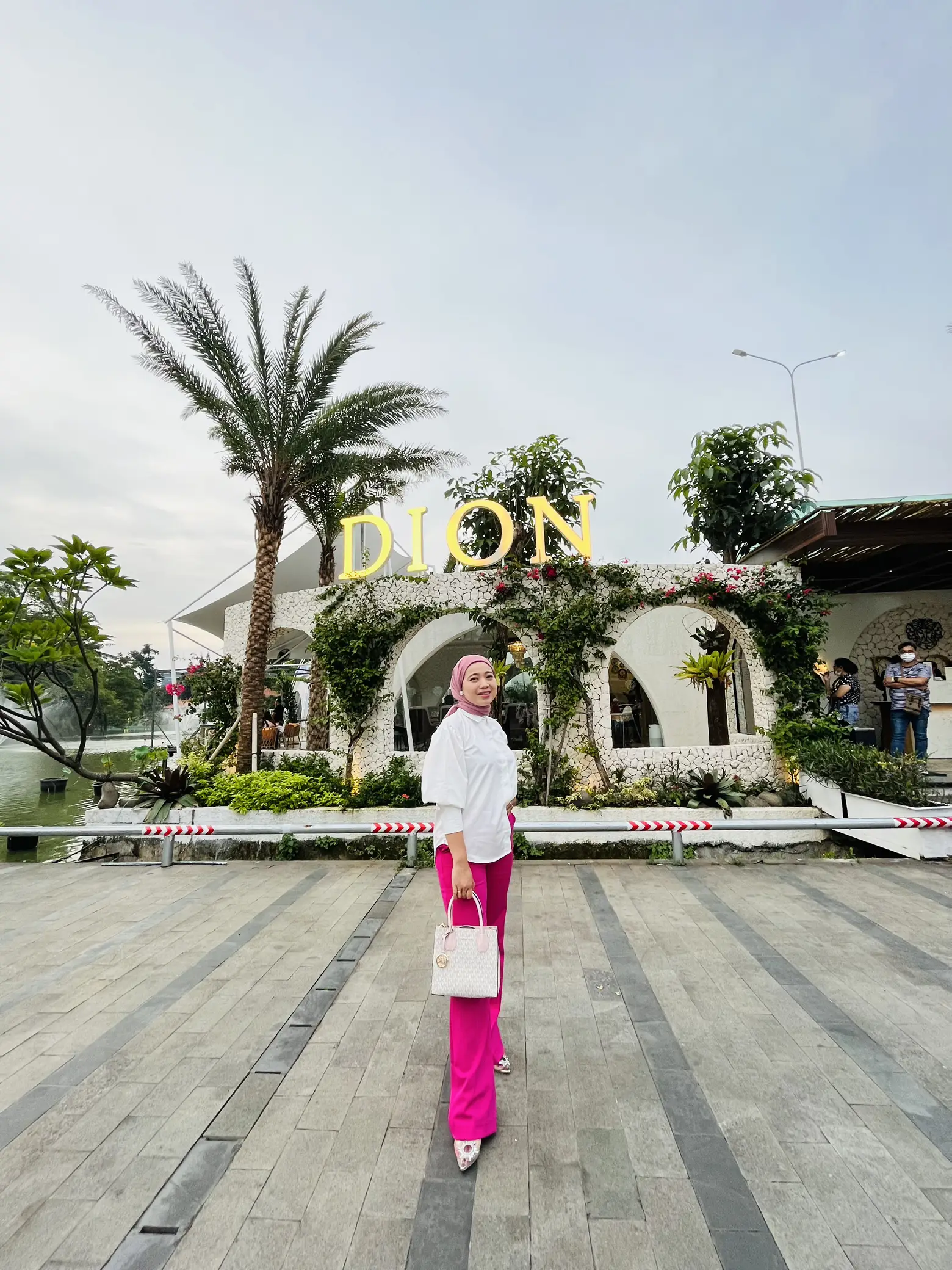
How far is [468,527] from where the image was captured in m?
13.5

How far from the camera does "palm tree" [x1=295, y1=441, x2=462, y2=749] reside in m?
10.6

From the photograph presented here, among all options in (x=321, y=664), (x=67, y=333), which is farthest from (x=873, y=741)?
(x=67, y=333)

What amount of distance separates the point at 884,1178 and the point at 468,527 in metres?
12.5

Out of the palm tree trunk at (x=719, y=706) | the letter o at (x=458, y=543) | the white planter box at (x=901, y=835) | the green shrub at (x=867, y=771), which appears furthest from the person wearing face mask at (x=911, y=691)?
the letter o at (x=458, y=543)

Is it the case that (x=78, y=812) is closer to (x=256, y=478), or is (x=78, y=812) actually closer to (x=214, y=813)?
(x=214, y=813)

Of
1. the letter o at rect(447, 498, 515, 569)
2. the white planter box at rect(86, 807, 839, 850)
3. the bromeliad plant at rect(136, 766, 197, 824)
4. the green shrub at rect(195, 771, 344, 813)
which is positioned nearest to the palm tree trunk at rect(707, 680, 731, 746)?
the white planter box at rect(86, 807, 839, 850)

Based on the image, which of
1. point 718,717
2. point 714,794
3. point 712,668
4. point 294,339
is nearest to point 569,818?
point 714,794

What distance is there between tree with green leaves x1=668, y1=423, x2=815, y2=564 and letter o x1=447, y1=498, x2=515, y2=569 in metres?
3.88

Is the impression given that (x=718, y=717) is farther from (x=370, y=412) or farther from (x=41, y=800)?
(x=41, y=800)

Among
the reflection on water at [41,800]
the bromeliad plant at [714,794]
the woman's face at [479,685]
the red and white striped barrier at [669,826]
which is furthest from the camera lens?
the reflection on water at [41,800]

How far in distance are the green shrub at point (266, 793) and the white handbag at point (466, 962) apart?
248 inches

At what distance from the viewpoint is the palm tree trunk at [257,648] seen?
9.70 m

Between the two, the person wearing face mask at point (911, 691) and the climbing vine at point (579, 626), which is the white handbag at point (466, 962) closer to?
the climbing vine at point (579, 626)

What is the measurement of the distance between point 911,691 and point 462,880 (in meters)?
8.49
